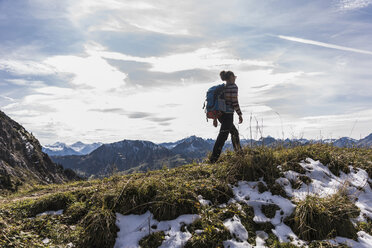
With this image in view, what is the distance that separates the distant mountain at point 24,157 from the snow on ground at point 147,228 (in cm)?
9145

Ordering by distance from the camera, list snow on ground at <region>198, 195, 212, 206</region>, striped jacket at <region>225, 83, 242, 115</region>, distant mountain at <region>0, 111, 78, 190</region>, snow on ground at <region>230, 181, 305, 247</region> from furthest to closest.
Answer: distant mountain at <region>0, 111, 78, 190</region> < striped jacket at <region>225, 83, 242, 115</region> < snow on ground at <region>198, 195, 212, 206</region> < snow on ground at <region>230, 181, 305, 247</region>

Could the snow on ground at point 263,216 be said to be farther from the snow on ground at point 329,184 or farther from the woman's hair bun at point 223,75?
the woman's hair bun at point 223,75

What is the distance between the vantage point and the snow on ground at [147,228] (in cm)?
Result: 454

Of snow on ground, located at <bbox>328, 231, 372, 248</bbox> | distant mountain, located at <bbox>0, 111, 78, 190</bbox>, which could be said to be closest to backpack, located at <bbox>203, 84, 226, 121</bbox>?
snow on ground, located at <bbox>328, 231, 372, 248</bbox>

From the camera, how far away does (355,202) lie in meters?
5.70

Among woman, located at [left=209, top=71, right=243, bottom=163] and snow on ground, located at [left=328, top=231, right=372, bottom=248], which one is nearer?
snow on ground, located at [left=328, top=231, right=372, bottom=248]

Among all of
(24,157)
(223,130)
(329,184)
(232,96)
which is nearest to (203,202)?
(223,130)

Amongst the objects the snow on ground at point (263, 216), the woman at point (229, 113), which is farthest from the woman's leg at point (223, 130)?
the snow on ground at point (263, 216)

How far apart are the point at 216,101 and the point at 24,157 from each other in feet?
386

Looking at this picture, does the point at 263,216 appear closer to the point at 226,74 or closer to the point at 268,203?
the point at 268,203

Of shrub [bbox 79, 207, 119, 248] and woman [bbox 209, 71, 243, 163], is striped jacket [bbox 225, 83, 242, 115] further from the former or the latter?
shrub [bbox 79, 207, 119, 248]

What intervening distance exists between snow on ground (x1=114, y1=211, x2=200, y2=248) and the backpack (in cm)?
450

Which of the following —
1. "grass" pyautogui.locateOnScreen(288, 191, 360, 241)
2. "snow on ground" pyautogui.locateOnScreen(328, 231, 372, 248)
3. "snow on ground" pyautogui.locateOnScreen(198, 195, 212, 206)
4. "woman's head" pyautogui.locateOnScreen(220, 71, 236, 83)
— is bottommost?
"snow on ground" pyautogui.locateOnScreen(328, 231, 372, 248)

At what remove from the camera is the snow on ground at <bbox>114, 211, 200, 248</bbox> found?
454cm
